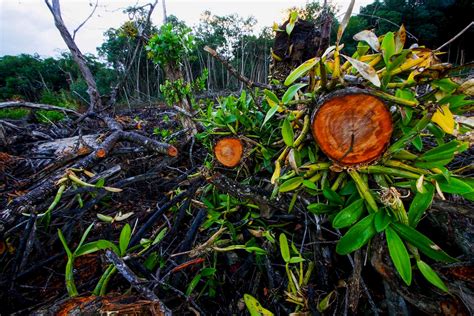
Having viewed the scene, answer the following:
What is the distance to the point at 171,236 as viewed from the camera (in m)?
1.18

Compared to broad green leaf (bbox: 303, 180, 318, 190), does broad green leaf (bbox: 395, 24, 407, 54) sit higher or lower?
higher

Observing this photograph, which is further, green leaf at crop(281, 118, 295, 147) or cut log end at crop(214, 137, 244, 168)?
cut log end at crop(214, 137, 244, 168)

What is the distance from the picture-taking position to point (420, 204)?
686mm

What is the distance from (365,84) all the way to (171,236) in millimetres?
1087

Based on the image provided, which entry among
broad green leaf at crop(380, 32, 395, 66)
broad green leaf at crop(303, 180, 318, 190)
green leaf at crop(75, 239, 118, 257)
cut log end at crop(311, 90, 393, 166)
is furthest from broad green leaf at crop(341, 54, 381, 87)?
green leaf at crop(75, 239, 118, 257)

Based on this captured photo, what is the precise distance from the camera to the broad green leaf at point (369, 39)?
0.78 metres

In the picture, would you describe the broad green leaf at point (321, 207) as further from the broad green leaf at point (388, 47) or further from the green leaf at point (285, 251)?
the broad green leaf at point (388, 47)

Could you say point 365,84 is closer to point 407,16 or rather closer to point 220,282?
point 220,282

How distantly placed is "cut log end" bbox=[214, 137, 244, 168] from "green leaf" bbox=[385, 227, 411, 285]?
82 cm

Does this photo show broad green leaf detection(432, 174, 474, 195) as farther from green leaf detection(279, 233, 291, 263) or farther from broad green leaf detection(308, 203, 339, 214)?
green leaf detection(279, 233, 291, 263)

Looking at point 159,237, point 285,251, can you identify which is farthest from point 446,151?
point 159,237

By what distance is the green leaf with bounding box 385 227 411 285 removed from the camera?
0.63 meters

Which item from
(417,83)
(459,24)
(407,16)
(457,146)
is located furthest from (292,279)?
(459,24)

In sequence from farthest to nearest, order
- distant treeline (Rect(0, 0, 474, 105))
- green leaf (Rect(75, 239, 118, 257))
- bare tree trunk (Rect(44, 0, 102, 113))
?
distant treeline (Rect(0, 0, 474, 105)) < bare tree trunk (Rect(44, 0, 102, 113)) < green leaf (Rect(75, 239, 118, 257))
